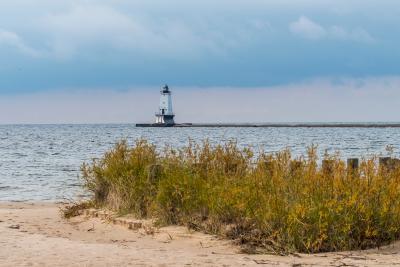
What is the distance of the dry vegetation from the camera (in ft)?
34.6

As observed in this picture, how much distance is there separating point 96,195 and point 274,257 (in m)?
6.35

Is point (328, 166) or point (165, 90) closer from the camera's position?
point (328, 166)

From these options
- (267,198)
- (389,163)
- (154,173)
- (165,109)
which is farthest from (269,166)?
(165,109)

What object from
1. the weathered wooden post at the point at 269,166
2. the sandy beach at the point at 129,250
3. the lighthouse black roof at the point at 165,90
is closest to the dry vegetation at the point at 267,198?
the weathered wooden post at the point at 269,166

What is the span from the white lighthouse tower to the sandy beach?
376 feet

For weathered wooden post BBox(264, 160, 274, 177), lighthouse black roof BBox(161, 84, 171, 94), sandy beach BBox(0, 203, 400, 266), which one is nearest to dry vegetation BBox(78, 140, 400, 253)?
weathered wooden post BBox(264, 160, 274, 177)

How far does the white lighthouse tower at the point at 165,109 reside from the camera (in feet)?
424

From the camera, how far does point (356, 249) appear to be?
10633mm

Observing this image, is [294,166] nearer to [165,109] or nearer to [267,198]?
[267,198]

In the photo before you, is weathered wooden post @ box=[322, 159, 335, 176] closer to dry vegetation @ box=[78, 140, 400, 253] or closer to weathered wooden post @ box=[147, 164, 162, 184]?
dry vegetation @ box=[78, 140, 400, 253]

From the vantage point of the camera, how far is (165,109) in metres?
135

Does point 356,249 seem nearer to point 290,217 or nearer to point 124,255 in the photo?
point 290,217

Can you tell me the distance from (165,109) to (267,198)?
408 ft

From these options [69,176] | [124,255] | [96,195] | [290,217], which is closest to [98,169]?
[96,195]
